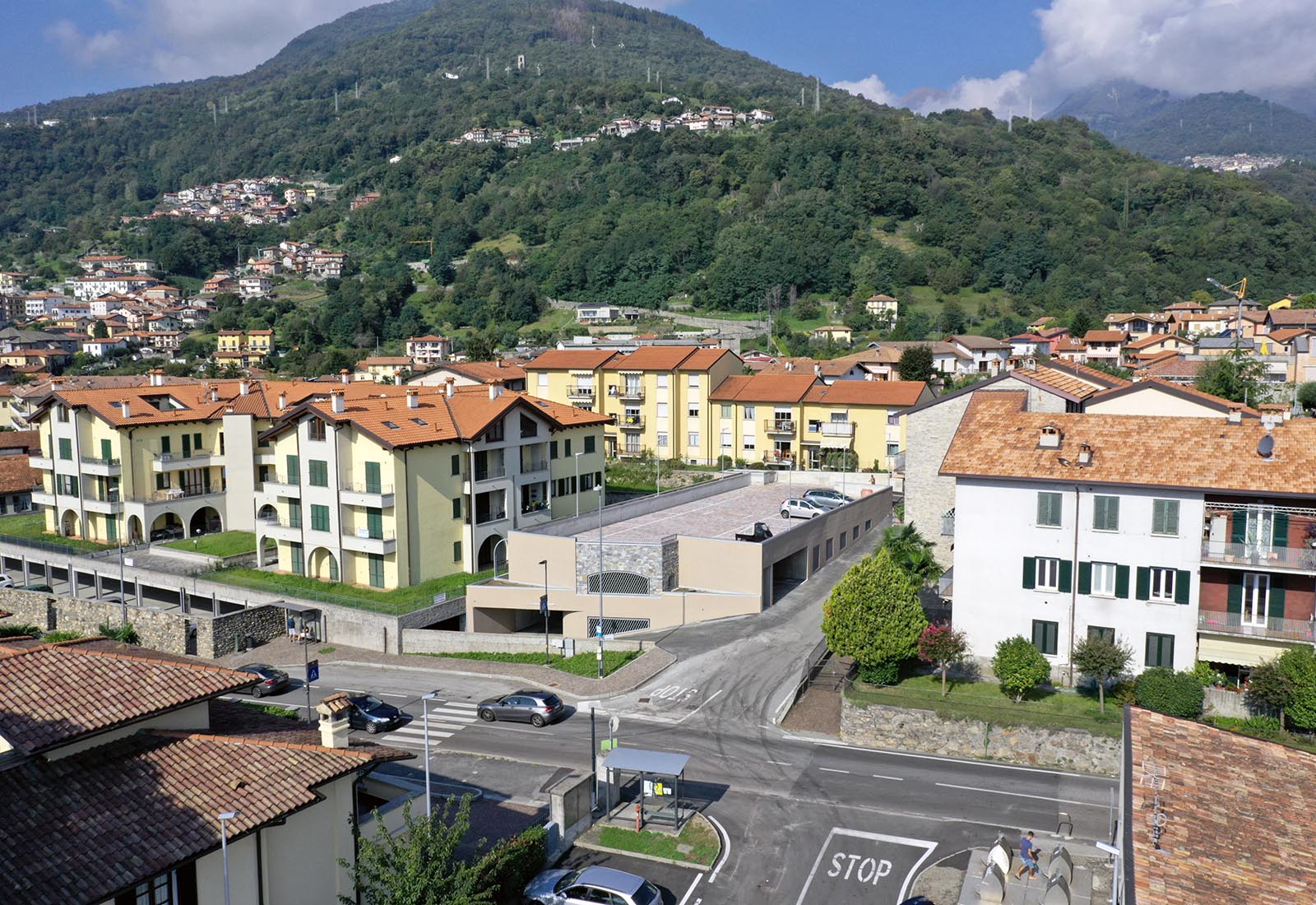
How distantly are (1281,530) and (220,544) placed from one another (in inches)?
2065

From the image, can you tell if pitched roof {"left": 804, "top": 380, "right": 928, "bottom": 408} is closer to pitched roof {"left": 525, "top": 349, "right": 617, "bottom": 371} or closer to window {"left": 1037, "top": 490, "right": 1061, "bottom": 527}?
pitched roof {"left": 525, "top": 349, "right": 617, "bottom": 371}

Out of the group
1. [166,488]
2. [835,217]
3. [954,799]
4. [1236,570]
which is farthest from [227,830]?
[835,217]

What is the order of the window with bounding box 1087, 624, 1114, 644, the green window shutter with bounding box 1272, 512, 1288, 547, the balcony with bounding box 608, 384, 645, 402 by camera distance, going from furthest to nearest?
the balcony with bounding box 608, 384, 645, 402 → the window with bounding box 1087, 624, 1114, 644 → the green window shutter with bounding box 1272, 512, 1288, 547

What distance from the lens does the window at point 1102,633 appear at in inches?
1258

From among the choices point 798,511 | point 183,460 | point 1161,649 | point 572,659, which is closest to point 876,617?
point 1161,649

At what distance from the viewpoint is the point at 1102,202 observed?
581 feet

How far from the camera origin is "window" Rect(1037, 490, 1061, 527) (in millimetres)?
32812

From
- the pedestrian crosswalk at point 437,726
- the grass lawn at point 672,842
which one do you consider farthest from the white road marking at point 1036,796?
the pedestrian crosswalk at point 437,726

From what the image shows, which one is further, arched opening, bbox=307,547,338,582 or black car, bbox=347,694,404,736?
arched opening, bbox=307,547,338,582

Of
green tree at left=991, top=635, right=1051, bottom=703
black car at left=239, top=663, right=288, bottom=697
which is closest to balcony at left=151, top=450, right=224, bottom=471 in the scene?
black car at left=239, top=663, right=288, bottom=697

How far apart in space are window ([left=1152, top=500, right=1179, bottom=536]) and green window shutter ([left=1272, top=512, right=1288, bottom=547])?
2.71 meters

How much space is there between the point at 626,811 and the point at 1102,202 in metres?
180

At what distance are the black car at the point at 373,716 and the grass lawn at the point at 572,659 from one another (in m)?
6.65

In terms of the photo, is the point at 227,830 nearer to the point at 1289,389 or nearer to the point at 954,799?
the point at 954,799
